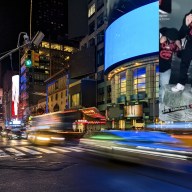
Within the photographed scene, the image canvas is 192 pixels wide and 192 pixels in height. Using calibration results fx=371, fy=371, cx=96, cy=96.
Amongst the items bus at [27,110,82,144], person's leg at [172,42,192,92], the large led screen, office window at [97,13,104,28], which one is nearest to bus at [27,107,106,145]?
bus at [27,110,82,144]

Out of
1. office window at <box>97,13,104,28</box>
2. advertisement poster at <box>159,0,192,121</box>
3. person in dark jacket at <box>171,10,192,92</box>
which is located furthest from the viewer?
office window at <box>97,13,104,28</box>

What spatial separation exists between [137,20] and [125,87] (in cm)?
1252

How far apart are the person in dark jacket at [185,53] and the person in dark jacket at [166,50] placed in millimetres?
1337

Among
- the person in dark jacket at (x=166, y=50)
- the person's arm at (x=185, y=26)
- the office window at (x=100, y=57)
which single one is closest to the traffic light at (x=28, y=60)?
the person in dark jacket at (x=166, y=50)

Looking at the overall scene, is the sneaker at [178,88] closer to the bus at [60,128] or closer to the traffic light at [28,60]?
the bus at [60,128]

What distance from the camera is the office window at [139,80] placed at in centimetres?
6512

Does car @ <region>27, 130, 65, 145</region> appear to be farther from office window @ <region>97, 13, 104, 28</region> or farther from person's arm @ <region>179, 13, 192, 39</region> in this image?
office window @ <region>97, 13, 104, 28</region>

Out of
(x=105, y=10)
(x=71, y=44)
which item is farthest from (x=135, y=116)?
(x=71, y=44)

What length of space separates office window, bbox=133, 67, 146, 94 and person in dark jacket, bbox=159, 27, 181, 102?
3.41 meters

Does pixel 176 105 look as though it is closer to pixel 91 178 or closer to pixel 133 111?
pixel 133 111

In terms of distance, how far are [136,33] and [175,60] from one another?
871 cm

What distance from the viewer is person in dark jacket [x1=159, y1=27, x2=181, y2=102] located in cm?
6269

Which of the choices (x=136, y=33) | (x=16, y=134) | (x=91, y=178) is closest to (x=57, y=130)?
(x=16, y=134)

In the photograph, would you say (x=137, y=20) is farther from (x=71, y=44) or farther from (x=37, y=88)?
(x=71, y=44)
